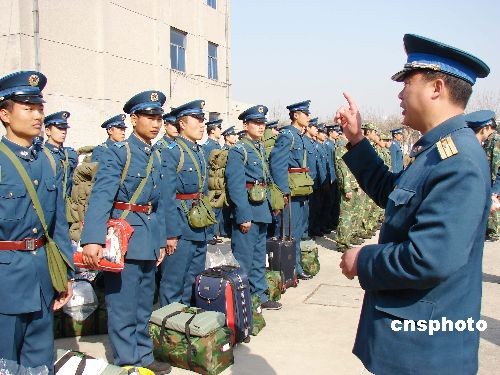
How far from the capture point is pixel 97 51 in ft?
44.2

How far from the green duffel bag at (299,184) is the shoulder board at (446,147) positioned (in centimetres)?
506

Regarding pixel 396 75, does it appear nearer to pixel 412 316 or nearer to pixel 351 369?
pixel 412 316

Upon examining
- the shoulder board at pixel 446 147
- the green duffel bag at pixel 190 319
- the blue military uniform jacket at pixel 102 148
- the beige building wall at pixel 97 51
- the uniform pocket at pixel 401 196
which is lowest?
the green duffel bag at pixel 190 319

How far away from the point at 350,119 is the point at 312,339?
2.86 m

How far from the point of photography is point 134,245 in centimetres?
374

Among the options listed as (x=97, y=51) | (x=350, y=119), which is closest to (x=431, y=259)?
(x=350, y=119)

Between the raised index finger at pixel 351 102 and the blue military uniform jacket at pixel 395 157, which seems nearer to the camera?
the raised index finger at pixel 351 102

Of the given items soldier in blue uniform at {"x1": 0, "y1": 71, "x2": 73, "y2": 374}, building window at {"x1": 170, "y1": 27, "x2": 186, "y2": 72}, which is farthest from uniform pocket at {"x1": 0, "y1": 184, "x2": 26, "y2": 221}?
building window at {"x1": 170, "y1": 27, "x2": 186, "y2": 72}

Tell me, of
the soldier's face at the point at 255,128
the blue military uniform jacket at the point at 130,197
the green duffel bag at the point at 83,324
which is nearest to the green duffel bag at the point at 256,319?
the blue military uniform jacket at the point at 130,197

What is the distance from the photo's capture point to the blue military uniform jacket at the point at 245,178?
5.24m

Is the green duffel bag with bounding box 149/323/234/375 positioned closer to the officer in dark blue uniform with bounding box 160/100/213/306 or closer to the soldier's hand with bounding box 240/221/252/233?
the officer in dark blue uniform with bounding box 160/100/213/306

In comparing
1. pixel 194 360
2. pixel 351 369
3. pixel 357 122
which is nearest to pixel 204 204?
pixel 194 360

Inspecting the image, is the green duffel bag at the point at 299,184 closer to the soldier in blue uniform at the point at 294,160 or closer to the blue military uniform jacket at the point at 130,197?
the soldier in blue uniform at the point at 294,160

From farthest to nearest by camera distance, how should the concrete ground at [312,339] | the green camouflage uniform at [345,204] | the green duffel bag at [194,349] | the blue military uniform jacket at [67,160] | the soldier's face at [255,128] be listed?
1. the green camouflage uniform at [345,204]
2. the blue military uniform jacket at [67,160]
3. the soldier's face at [255,128]
4. the concrete ground at [312,339]
5. the green duffel bag at [194,349]
